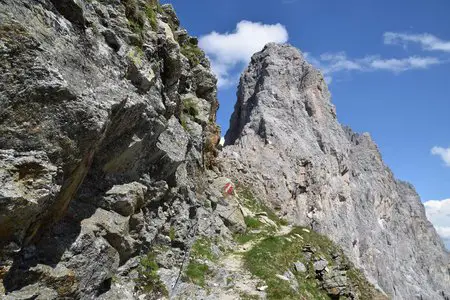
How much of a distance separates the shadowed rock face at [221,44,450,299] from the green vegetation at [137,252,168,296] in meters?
26.5

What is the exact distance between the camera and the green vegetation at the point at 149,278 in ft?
51.2

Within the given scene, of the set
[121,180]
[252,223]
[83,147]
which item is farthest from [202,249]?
[83,147]

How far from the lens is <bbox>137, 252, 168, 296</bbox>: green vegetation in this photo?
1560cm

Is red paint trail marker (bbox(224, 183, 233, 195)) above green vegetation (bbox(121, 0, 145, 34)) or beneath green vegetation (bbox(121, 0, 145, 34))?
beneath

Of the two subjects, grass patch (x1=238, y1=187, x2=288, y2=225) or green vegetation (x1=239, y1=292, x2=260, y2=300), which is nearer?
green vegetation (x1=239, y1=292, x2=260, y2=300)

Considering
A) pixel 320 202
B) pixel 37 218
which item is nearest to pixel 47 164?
pixel 37 218

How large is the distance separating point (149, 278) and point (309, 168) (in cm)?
5305

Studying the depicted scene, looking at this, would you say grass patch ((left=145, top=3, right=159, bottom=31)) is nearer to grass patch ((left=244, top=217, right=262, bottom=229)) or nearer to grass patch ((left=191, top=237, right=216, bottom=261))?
grass patch ((left=191, top=237, right=216, bottom=261))

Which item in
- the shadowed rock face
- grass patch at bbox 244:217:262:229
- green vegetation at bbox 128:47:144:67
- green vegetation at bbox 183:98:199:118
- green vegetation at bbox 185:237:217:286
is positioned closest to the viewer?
green vegetation at bbox 128:47:144:67

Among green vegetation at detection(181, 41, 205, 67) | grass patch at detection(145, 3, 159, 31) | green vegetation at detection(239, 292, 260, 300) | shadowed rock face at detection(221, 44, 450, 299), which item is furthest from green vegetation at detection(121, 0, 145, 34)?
shadowed rock face at detection(221, 44, 450, 299)

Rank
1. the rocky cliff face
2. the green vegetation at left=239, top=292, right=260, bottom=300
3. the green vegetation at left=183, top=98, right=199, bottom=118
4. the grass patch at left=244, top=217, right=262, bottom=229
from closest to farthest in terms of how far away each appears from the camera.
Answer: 1. the rocky cliff face
2. the green vegetation at left=239, top=292, right=260, bottom=300
3. the green vegetation at left=183, top=98, right=199, bottom=118
4. the grass patch at left=244, top=217, right=262, bottom=229

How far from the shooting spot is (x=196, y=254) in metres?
20.9

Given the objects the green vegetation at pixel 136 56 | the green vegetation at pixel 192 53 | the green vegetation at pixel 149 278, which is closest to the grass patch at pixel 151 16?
the green vegetation at pixel 136 56

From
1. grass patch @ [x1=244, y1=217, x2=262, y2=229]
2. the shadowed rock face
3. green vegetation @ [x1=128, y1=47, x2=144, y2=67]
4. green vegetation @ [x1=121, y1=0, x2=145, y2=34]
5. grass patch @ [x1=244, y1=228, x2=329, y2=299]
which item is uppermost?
the shadowed rock face
